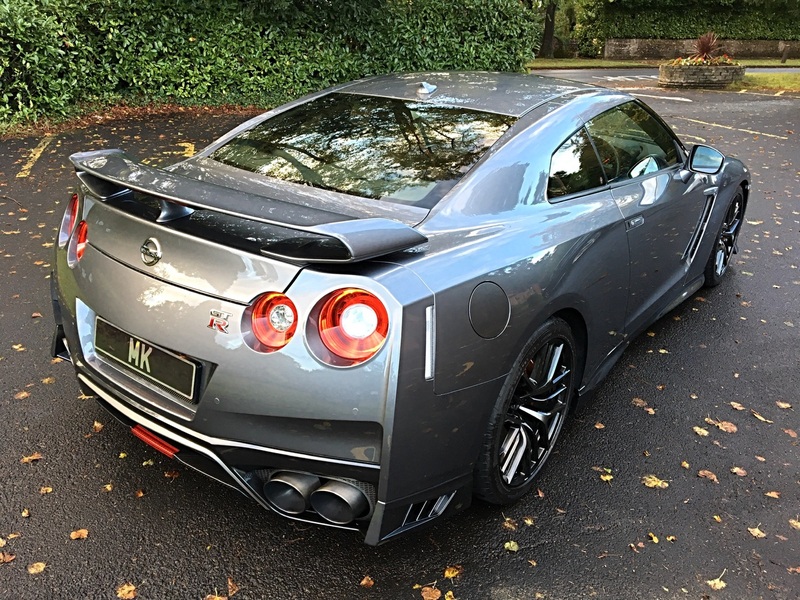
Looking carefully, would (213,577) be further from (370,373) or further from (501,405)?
(501,405)

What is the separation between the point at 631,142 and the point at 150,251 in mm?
2540

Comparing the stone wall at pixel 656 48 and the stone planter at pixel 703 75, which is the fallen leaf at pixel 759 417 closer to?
the stone planter at pixel 703 75

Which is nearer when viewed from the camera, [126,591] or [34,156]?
[126,591]

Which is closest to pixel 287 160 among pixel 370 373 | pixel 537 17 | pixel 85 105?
pixel 370 373

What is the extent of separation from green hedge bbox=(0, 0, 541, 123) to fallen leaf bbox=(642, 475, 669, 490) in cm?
926

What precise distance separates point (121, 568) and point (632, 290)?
2.55 meters

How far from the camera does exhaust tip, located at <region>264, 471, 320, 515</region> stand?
6.82 ft

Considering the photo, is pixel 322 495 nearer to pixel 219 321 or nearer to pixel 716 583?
pixel 219 321

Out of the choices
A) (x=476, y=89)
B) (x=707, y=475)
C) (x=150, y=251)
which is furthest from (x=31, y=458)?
(x=707, y=475)

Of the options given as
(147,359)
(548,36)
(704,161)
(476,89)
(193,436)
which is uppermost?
(548,36)

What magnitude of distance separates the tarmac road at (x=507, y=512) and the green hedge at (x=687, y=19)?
113ft

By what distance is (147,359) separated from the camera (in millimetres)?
2229

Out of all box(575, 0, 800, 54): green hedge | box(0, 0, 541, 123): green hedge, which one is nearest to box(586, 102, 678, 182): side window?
box(0, 0, 541, 123): green hedge

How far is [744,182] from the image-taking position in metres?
5.11
